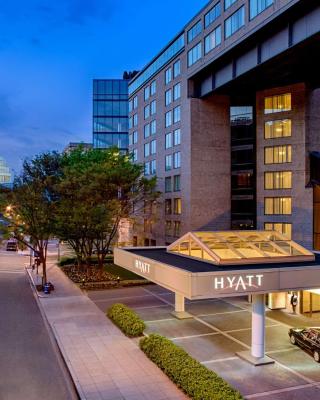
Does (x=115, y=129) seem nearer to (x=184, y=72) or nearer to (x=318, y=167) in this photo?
(x=184, y=72)

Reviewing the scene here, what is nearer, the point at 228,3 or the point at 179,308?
the point at 179,308

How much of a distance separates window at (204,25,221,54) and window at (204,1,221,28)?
1.45m

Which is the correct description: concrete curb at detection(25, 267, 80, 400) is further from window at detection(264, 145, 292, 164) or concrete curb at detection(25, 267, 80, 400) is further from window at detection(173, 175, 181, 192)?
window at detection(264, 145, 292, 164)

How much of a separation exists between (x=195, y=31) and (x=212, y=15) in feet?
14.4

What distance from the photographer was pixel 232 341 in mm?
23172

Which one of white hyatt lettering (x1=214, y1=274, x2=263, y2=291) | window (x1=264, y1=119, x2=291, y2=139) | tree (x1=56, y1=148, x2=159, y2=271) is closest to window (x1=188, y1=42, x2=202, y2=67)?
window (x1=264, y1=119, x2=291, y2=139)

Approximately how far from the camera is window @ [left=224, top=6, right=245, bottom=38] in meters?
38.0

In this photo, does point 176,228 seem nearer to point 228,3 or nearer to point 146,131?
point 146,131

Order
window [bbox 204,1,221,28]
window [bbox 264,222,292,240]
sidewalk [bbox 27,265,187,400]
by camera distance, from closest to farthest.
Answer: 1. sidewalk [bbox 27,265,187,400]
2. window [bbox 204,1,221,28]
3. window [bbox 264,222,292,240]

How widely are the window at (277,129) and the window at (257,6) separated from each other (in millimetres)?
12982

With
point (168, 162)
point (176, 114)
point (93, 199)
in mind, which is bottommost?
point (93, 199)

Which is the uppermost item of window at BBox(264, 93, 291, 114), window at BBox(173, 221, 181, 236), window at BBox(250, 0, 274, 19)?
window at BBox(250, 0, 274, 19)

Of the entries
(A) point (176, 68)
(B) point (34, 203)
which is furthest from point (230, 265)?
(A) point (176, 68)

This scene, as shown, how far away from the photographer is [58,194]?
41.4 m
